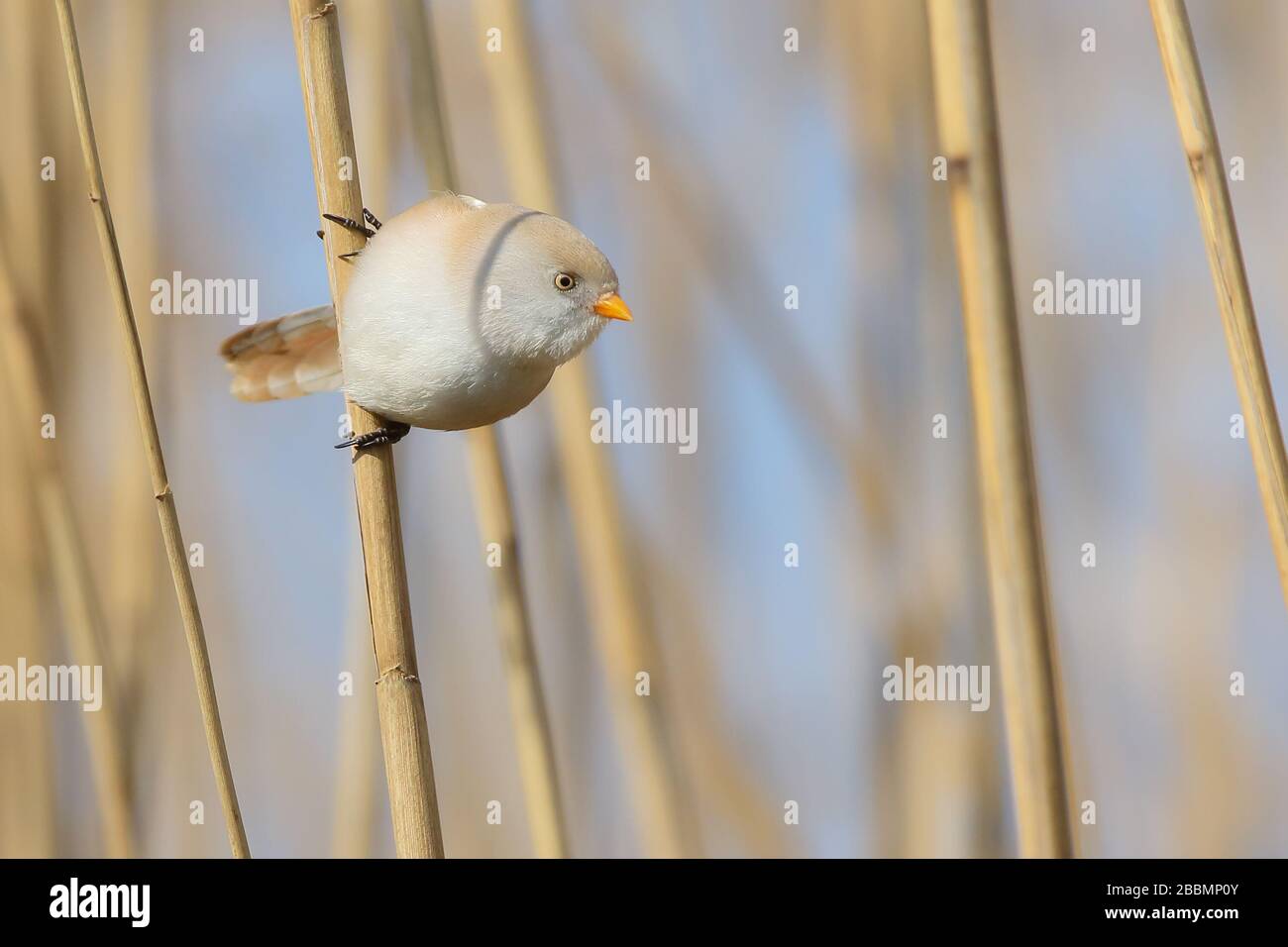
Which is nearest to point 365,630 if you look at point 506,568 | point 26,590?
point 506,568

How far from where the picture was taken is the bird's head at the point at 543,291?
1.35 metres

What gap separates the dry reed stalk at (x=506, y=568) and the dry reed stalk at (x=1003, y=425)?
2.59 feet

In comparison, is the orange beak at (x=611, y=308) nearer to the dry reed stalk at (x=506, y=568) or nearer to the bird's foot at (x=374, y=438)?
the bird's foot at (x=374, y=438)

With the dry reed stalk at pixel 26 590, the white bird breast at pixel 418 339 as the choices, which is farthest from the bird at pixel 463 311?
the dry reed stalk at pixel 26 590

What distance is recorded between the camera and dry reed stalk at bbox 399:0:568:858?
6.25ft

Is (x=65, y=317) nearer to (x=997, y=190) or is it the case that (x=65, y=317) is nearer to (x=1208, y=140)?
(x=997, y=190)

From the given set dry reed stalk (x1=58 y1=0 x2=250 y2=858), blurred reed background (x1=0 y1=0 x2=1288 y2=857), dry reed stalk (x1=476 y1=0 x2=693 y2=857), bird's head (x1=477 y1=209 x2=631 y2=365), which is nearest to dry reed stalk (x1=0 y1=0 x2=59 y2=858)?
blurred reed background (x1=0 y1=0 x2=1288 y2=857)

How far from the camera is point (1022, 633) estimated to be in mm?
1458

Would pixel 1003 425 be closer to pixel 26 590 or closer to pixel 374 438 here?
pixel 374 438

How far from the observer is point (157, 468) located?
50.0 inches

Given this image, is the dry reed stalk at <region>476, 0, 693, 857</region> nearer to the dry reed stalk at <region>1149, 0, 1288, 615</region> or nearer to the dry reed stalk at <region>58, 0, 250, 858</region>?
the dry reed stalk at <region>58, 0, 250, 858</region>

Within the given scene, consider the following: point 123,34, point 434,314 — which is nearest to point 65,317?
point 123,34

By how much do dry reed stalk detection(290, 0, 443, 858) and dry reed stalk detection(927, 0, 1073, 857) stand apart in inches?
29.9

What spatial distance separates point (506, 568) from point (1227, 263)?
3.93 feet
